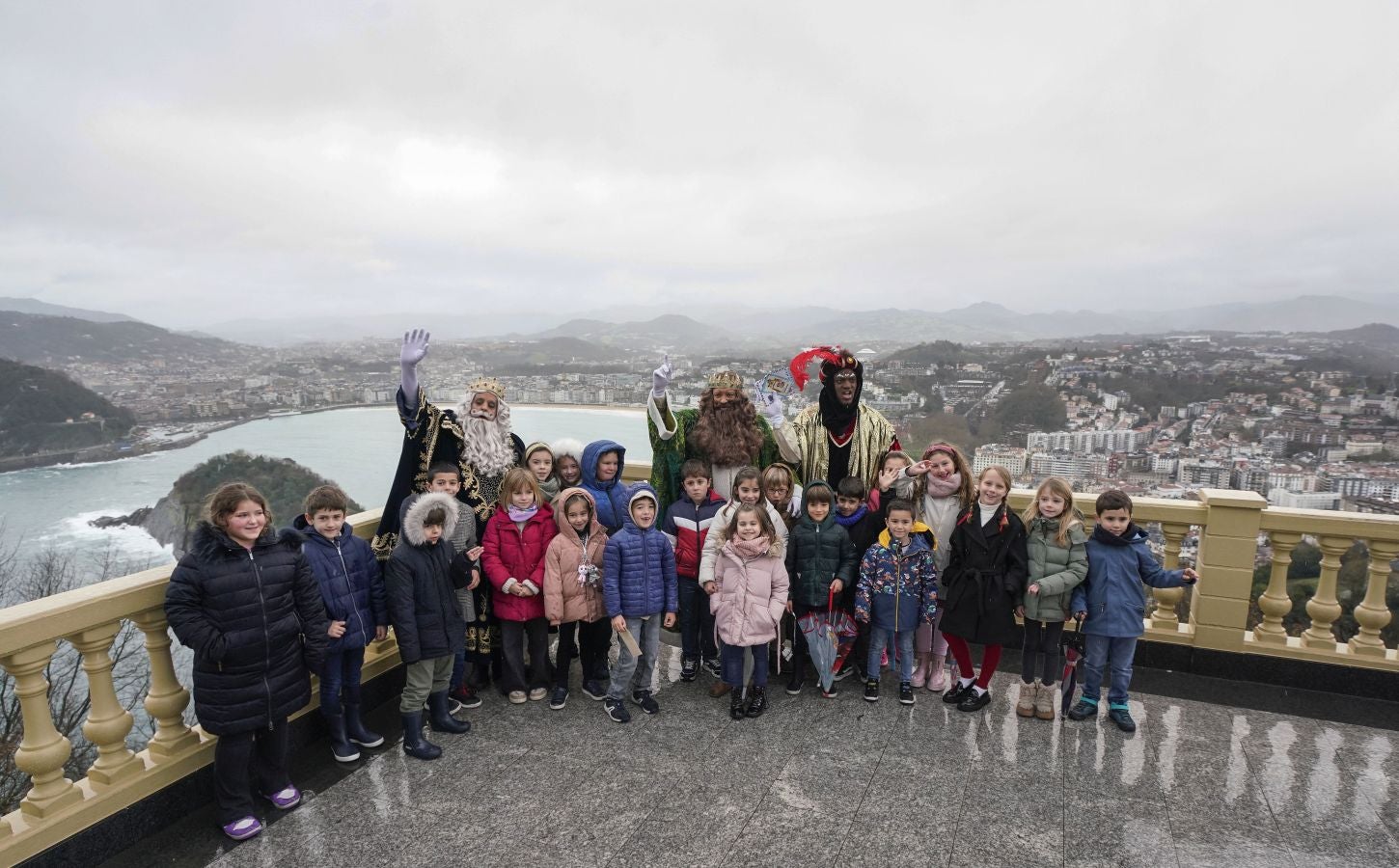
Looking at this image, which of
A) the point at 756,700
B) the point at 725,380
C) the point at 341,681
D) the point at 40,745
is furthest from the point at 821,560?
the point at 40,745

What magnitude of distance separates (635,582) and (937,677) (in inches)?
70.0

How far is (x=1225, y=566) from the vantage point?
3.78m

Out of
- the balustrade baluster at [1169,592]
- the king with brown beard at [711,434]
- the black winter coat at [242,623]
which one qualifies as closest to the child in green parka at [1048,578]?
the balustrade baluster at [1169,592]

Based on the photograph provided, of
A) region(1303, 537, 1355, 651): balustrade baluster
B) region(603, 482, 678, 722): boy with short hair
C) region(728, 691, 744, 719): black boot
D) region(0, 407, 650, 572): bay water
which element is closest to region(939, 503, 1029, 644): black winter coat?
region(728, 691, 744, 719): black boot

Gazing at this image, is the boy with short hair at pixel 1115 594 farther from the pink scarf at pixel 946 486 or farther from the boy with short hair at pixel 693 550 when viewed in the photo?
the boy with short hair at pixel 693 550

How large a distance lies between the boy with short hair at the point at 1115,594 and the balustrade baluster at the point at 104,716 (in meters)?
4.18

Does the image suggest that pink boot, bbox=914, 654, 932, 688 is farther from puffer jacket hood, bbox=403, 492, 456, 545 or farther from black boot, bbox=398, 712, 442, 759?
puffer jacket hood, bbox=403, 492, 456, 545

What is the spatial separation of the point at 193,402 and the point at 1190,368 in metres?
38.2

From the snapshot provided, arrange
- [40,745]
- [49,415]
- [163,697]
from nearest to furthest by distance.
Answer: [40,745] → [163,697] → [49,415]

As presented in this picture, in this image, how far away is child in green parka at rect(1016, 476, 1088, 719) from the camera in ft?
11.1

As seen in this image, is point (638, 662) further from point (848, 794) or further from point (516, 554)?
point (848, 794)

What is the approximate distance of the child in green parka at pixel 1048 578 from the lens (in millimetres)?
3373

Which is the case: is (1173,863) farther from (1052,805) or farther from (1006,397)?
(1006,397)

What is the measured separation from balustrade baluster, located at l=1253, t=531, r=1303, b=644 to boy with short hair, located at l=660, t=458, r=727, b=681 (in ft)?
10.1
